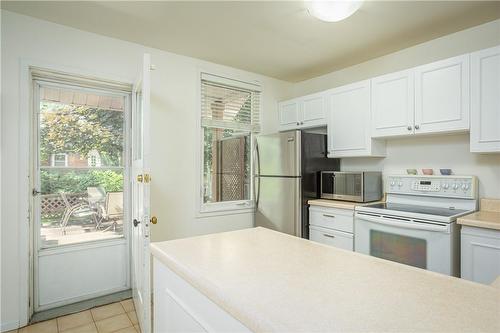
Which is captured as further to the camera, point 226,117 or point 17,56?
point 226,117

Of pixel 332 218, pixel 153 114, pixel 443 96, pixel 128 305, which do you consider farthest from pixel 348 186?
pixel 128 305

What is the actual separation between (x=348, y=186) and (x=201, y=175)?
5.17 feet

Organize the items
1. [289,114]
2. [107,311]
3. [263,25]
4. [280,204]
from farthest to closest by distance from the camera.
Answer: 1. [289,114]
2. [280,204]
3. [107,311]
4. [263,25]

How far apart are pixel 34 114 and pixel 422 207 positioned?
3.58 meters

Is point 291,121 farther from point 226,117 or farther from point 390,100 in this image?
point 390,100

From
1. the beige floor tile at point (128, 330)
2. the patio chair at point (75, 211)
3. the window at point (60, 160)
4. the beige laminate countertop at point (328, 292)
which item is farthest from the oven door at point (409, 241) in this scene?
the window at point (60, 160)

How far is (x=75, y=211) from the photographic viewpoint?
9.08 ft

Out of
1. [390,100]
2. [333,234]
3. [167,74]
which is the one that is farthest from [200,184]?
[390,100]

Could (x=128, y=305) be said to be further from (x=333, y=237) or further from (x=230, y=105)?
(x=230, y=105)

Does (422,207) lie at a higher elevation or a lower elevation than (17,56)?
lower

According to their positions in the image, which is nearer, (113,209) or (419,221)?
(419,221)

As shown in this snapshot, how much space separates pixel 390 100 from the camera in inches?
106

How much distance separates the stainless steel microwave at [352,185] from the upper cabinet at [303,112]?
0.66 metres

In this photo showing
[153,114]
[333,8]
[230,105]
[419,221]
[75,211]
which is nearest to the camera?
[333,8]
